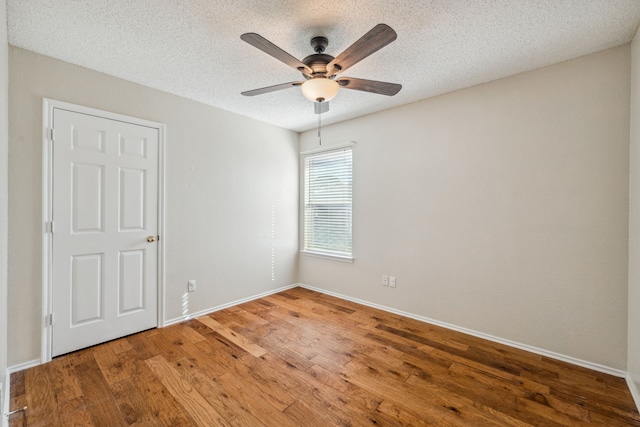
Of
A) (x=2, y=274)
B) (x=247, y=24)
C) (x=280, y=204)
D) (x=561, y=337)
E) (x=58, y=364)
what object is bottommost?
(x=58, y=364)

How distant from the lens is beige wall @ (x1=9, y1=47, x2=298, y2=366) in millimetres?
2096

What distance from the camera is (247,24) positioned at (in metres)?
1.83

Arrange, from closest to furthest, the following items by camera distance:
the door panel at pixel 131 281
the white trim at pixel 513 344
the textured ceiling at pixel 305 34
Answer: the textured ceiling at pixel 305 34
the white trim at pixel 513 344
the door panel at pixel 131 281

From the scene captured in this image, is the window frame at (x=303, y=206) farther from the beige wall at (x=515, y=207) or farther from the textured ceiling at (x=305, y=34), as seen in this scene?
the textured ceiling at (x=305, y=34)

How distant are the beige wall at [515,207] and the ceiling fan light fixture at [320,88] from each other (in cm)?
125

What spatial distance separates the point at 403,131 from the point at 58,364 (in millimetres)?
3889

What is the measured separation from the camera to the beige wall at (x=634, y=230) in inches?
71.3

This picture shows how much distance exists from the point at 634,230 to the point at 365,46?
2.24 m

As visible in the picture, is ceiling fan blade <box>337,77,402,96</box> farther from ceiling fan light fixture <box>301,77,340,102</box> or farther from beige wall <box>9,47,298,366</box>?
beige wall <box>9,47,298,366</box>

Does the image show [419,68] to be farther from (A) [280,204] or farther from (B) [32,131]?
(B) [32,131]

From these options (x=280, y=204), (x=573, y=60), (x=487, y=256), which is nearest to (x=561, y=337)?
(x=487, y=256)

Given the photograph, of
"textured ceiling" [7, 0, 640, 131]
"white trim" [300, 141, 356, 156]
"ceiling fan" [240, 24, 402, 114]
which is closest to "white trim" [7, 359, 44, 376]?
"textured ceiling" [7, 0, 640, 131]

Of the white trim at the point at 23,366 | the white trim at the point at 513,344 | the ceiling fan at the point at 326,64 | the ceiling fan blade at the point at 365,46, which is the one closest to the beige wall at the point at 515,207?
the white trim at the point at 513,344

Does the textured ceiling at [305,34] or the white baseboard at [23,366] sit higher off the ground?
the textured ceiling at [305,34]
